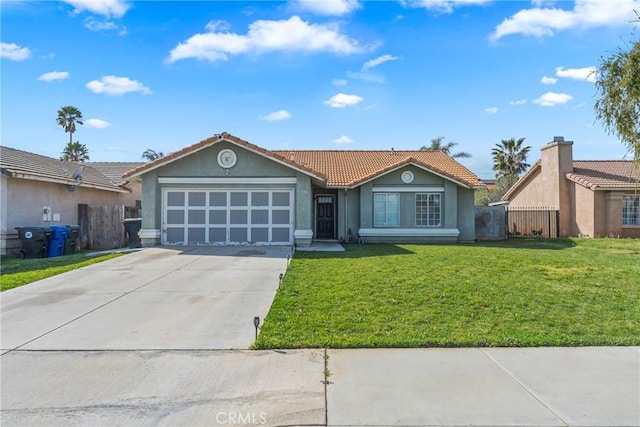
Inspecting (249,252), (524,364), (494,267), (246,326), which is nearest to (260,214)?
(249,252)

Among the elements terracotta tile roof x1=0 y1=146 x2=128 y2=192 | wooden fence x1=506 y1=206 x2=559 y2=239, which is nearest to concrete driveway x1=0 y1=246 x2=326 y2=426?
terracotta tile roof x1=0 y1=146 x2=128 y2=192

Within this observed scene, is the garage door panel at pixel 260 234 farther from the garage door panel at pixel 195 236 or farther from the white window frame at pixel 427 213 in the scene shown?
the white window frame at pixel 427 213

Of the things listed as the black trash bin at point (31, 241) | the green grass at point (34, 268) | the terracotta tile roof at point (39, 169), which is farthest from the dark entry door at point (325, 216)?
the black trash bin at point (31, 241)

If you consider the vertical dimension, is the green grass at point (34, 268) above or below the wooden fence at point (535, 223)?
below

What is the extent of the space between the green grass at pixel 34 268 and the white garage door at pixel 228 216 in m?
3.07

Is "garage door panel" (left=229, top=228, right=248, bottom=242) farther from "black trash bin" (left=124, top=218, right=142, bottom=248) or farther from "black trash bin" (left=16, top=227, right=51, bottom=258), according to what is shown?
"black trash bin" (left=16, top=227, right=51, bottom=258)

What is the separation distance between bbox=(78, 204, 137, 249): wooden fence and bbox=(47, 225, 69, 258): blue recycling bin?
2.51 m

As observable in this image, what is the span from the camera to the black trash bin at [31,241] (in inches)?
559

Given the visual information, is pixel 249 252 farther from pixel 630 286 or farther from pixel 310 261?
pixel 630 286

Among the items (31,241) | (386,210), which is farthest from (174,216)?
(386,210)

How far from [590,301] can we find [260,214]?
10.9 m

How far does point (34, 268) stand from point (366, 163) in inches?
581

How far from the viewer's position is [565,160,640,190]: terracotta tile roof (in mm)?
20594

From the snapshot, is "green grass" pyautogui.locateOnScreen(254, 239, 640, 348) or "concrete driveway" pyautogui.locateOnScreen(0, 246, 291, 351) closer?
"green grass" pyautogui.locateOnScreen(254, 239, 640, 348)
